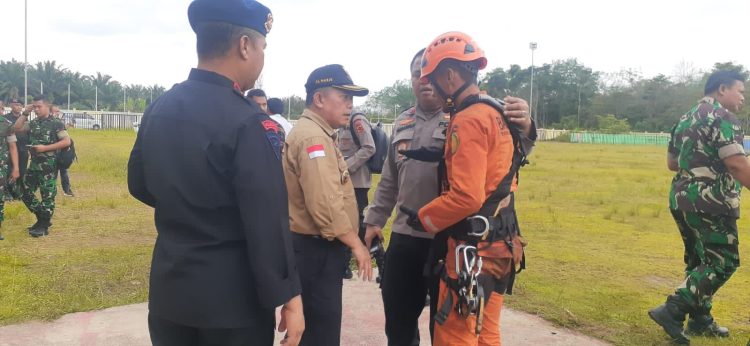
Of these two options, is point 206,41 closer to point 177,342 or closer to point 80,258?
point 177,342

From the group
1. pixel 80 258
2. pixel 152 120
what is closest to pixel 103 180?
pixel 80 258

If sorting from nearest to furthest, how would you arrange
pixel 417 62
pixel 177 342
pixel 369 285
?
pixel 177 342 → pixel 417 62 → pixel 369 285

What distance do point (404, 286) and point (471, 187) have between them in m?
1.12

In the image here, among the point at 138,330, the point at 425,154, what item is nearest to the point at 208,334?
the point at 425,154

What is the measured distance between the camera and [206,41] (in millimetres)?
1975

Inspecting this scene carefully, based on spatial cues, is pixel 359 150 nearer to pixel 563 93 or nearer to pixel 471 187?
pixel 471 187

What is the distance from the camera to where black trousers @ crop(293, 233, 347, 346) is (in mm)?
2920

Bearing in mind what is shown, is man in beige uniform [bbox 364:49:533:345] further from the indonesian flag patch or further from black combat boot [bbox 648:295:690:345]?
black combat boot [bbox 648:295:690:345]

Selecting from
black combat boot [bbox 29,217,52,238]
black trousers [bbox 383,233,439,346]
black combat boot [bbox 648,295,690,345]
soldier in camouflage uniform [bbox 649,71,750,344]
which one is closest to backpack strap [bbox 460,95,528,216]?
black trousers [bbox 383,233,439,346]

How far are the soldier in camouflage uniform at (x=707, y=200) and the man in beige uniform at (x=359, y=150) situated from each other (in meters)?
2.78

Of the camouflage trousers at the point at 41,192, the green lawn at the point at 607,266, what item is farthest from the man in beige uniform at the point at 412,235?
the camouflage trousers at the point at 41,192

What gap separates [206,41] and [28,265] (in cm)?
514

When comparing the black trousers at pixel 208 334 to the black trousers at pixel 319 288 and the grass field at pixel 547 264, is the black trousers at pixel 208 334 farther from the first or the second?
the grass field at pixel 547 264

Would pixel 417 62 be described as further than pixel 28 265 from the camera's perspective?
No
